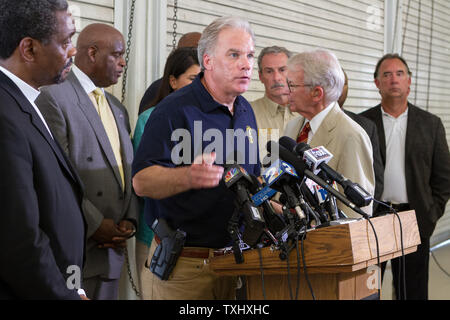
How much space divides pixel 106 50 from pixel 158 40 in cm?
88

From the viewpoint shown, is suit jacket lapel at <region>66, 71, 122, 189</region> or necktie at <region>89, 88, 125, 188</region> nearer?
suit jacket lapel at <region>66, 71, 122, 189</region>

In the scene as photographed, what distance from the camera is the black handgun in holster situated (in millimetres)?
2072

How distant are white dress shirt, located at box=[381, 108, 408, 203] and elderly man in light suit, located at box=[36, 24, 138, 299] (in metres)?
2.21

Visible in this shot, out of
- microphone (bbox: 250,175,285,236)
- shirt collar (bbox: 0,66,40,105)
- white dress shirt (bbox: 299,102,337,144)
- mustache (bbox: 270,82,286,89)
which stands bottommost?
microphone (bbox: 250,175,285,236)

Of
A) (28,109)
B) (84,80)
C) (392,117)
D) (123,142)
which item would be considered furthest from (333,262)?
(392,117)

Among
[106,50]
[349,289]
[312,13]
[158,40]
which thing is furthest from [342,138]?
[312,13]

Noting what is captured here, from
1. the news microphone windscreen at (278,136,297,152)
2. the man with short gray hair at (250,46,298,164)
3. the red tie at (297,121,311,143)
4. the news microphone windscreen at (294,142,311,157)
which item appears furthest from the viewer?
the man with short gray hair at (250,46,298,164)

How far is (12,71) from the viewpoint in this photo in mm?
1583

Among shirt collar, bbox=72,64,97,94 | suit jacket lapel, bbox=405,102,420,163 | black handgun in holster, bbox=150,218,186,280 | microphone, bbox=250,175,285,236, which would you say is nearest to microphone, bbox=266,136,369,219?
microphone, bbox=250,175,285,236

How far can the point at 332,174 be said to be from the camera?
1.72 metres

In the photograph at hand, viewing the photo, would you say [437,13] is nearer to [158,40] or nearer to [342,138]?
[158,40]

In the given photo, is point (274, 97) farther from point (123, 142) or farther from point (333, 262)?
point (333, 262)

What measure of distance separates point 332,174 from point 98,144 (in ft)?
4.53

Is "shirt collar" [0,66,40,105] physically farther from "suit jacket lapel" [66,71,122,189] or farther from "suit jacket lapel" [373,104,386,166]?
"suit jacket lapel" [373,104,386,166]
